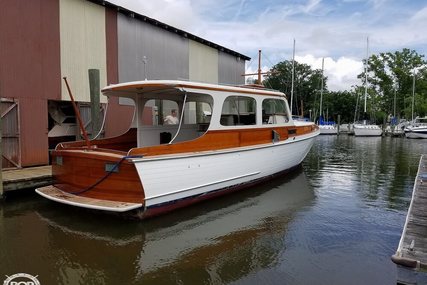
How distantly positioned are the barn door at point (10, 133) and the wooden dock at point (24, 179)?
15.2 inches

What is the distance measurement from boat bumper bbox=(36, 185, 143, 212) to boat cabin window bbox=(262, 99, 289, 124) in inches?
179

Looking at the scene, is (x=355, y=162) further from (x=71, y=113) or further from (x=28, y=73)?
(x=28, y=73)

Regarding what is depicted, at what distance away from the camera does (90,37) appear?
480 inches

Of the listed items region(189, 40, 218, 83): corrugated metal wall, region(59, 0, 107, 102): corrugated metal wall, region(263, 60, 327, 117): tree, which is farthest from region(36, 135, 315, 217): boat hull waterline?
region(263, 60, 327, 117): tree

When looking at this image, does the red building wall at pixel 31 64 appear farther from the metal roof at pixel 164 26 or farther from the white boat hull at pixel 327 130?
the white boat hull at pixel 327 130

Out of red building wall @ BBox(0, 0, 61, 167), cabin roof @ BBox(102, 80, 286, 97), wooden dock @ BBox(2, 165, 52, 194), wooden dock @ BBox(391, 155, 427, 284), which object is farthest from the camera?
red building wall @ BBox(0, 0, 61, 167)

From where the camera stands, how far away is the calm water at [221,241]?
15.2ft

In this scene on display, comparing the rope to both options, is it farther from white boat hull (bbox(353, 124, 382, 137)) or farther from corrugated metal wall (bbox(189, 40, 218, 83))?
white boat hull (bbox(353, 124, 382, 137))

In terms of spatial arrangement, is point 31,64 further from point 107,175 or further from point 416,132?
point 416,132

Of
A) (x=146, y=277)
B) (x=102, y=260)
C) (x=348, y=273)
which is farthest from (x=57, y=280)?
(x=348, y=273)

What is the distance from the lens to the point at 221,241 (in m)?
5.84

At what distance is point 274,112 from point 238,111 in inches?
66.8

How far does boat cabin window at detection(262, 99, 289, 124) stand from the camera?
9.46 m

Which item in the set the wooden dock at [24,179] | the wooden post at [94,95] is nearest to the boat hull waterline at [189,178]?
the wooden dock at [24,179]
